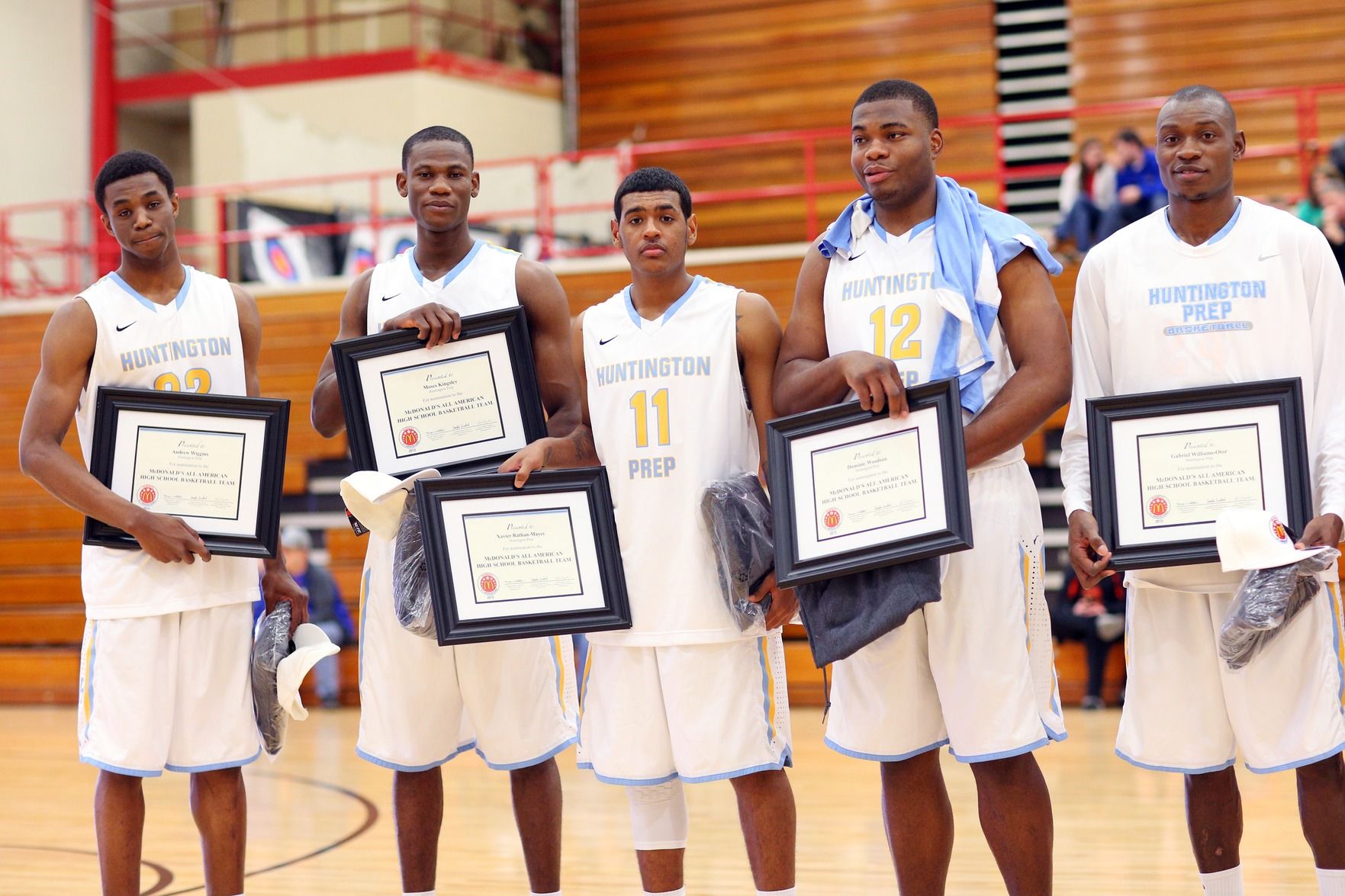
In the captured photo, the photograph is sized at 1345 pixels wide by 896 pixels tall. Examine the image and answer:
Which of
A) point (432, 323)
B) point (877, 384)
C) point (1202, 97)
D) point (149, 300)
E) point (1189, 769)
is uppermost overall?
point (1202, 97)

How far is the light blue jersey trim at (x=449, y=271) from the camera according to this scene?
12.2ft

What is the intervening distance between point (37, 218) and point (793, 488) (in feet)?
45.5

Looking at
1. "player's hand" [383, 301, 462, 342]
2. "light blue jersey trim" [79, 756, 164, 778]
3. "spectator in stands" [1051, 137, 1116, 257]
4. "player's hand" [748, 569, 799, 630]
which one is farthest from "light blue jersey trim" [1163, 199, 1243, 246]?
"spectator in stands" [1051, 137, 1116, 257]

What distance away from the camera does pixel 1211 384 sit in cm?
314

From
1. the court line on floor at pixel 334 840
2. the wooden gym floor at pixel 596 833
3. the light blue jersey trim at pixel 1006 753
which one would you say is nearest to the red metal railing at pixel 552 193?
the wooden gym floor at pixel 596 833

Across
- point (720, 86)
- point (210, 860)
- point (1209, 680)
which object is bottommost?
point (210, 860)

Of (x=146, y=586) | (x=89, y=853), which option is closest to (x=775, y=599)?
(x=146, y=586)

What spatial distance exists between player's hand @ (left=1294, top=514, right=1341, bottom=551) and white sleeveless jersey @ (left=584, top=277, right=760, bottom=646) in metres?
1.22

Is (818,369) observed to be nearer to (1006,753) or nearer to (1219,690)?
(1006,753)

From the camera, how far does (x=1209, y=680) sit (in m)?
3.18

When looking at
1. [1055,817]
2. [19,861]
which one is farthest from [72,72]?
[1055,817]

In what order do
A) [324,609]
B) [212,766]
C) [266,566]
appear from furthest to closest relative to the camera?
[324,609] < [266,566] < [212,766]

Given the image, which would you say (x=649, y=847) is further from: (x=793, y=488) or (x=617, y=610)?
(x=793, y=488)

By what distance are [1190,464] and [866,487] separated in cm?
71
